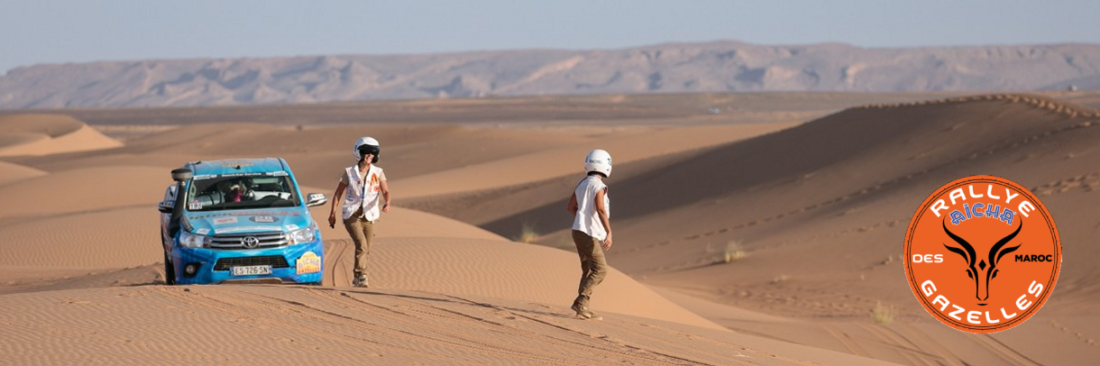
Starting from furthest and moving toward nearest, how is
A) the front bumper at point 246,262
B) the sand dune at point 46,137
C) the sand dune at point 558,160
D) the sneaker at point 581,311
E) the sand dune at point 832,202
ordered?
the sand dune at point 46,137
the sand dune at point 558,160
the sand dune at point 832,202
the front bumper at point 246,262
the sneaker at point 581,311

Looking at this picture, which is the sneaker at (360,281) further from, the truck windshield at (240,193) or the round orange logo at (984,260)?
the round orange logo at (984,260)

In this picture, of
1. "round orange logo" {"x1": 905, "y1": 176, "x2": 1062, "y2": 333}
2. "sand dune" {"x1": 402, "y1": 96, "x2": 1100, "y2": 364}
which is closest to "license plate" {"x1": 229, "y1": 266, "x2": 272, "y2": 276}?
→ "sand dune" {"x1": 402, "y1": 96, "x2": 1100, "y2": 364}

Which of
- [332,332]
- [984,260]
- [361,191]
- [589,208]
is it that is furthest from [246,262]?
[984,260]

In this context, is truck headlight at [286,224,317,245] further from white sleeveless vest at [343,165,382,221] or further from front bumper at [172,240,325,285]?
white sleeveless vest at [343,165,382,221]

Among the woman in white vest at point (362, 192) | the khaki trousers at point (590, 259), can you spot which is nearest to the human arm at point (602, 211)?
the khaki trousers at point (590, 259)

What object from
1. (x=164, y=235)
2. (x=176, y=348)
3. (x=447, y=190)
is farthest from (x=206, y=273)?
(x=447, y=190)

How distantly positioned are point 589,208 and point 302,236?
10.2ft

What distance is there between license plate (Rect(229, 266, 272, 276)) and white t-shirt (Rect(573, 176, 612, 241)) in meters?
3.13

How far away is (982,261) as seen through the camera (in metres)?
18.8

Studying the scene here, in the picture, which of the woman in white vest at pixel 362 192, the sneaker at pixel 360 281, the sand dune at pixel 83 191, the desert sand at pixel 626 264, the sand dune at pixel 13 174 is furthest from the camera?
the sand dune at pixel 13 174

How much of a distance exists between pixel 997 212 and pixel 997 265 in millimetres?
2917

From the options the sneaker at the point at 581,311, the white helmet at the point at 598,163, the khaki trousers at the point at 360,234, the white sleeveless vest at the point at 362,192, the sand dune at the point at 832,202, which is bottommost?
the sneaker at the point at 581,311

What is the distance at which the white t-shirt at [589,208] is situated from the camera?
10.5 meters

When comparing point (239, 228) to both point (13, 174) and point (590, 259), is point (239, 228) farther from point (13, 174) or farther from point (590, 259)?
point (13, 174)
